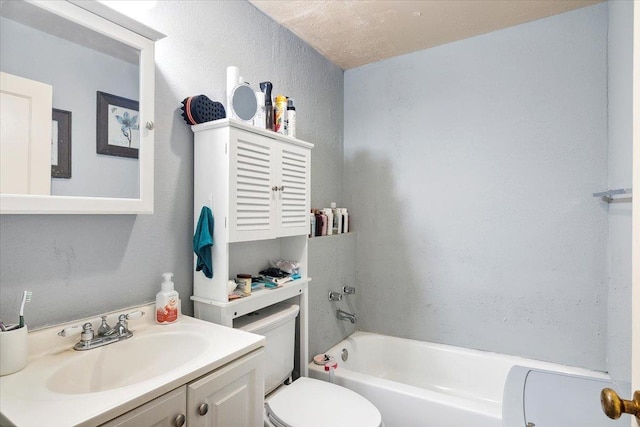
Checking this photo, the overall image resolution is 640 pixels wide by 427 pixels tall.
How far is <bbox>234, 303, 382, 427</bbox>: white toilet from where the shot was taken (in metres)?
1.32

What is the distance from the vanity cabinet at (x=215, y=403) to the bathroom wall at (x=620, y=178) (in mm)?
1627

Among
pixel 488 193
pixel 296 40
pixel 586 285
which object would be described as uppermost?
pixel 296 40

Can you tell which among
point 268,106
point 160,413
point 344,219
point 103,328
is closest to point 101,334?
point 103,328

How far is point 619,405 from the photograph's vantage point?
1.88 feet

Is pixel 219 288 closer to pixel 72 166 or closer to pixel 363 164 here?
pixel 72 166

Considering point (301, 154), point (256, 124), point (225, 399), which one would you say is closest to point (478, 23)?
point (301, 154)

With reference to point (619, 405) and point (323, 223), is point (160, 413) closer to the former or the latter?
point (619, 405)

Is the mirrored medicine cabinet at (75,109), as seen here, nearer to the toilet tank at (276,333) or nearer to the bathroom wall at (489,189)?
the toilet tank at (276,333)

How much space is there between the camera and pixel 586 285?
6.15ft

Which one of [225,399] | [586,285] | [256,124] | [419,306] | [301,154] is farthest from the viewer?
[419,306]

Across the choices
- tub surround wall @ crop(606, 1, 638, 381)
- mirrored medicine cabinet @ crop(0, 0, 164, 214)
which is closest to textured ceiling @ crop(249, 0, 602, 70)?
tub surround wall @ crop(606, 1, 638, 381)

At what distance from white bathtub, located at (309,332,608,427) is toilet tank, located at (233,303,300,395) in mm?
353

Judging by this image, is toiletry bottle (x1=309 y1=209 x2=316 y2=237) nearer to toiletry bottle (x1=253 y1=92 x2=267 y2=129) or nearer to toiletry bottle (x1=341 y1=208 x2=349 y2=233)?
toiletry bottle (x1=341 y1=208 x2=349 y2=233)

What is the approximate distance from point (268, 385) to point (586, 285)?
73.2 inches
